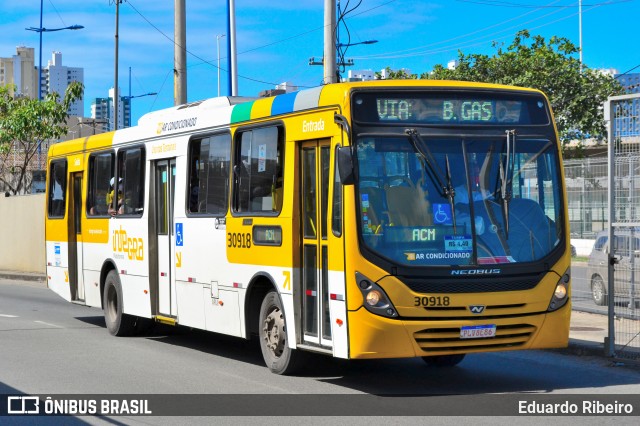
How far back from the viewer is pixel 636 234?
1238cm

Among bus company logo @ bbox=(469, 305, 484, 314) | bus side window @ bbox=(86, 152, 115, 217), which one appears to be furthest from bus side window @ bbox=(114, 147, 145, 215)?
bus company logo @ bbox=(469, 305, 484, 314)

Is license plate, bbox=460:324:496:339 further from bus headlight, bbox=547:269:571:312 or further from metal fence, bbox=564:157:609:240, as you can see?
metal fence, bbox=564:157:609:240

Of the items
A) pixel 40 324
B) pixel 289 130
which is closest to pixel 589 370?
pixel 289 130

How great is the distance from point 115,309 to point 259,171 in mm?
5491

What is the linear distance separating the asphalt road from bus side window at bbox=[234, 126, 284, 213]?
189 cm

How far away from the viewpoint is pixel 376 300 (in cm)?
989

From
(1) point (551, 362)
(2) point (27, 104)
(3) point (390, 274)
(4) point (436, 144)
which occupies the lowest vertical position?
(1) point (551, 362)

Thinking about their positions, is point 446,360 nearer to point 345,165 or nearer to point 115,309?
Answer: point 345,165

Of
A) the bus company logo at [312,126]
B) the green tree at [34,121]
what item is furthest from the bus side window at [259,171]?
the green tree at [34,121]

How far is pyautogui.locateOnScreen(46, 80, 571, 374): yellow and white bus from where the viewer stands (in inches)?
394

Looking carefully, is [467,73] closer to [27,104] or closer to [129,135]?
[27,104]

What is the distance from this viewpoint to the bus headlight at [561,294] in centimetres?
1055

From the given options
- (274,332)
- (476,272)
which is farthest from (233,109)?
(476,272)

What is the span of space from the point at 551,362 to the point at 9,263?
90.1 ft
